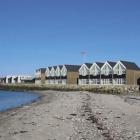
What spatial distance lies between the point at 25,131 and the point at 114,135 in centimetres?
472

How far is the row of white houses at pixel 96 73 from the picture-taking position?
104162 millimetres

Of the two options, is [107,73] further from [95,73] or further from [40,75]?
[40,75]

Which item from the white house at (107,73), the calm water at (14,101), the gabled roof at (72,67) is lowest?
the calm water at (14,101)

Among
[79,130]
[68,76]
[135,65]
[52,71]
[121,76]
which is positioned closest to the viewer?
[79,130]

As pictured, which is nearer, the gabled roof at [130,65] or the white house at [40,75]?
the gabled roof at [130,65]

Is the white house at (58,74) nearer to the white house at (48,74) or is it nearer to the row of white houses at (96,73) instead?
the row of white houses at (96,73)

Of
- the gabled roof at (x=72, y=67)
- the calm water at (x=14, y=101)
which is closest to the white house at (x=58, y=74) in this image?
the gabled roof at (x=72, y=67)

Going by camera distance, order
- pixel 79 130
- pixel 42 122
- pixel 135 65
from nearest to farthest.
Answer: pixel 79 130 → pixel 42 122 → pixel 135 65

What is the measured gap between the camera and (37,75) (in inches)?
6043

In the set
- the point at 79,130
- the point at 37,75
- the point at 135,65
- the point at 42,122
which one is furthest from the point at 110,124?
the point at 37,75

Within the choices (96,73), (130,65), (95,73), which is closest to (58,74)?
(95,73)

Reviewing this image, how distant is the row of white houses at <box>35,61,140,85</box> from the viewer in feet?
342

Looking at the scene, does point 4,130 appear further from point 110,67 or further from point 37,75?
point 37,75

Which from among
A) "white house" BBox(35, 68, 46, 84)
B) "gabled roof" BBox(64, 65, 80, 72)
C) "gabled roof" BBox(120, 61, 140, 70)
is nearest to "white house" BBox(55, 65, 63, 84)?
"gabled roof" BBox(64, 65, 80, 72)
